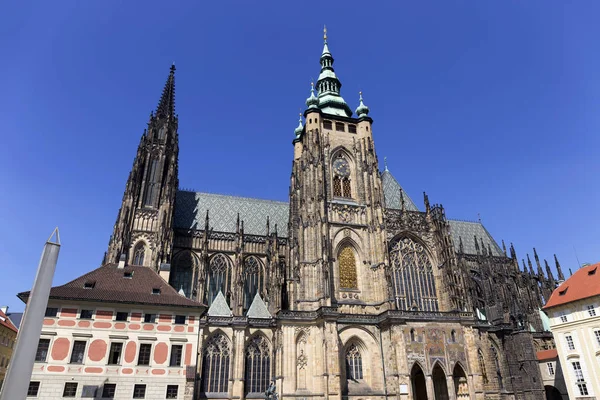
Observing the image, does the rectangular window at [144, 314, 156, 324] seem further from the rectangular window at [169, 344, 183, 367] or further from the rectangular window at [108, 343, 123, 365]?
the rectangular window at [169, 344, 183, 367]

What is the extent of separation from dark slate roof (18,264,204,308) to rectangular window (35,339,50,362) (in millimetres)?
2702

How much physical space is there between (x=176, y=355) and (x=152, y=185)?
2254 cm

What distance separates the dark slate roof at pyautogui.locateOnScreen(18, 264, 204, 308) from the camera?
2708 cm

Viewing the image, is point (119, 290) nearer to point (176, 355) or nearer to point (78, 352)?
point (78, 352)

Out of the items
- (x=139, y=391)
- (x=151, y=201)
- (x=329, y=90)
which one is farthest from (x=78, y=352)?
(x=329, y=90)

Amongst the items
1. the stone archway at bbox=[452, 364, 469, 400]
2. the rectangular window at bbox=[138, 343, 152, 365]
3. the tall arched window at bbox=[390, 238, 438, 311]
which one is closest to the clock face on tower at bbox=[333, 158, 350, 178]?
the tall arched window at bbox=[390, 238, 438, 311]

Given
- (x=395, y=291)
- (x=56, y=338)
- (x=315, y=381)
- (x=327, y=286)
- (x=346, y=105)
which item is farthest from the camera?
(x=346, y=105)

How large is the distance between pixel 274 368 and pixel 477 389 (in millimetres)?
16748

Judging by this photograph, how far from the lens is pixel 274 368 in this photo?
1375 inches

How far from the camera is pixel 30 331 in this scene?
43.5 ft

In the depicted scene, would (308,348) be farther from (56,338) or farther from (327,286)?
(56,338)

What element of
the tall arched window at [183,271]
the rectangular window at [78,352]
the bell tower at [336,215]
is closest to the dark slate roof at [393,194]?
the bell tower at [336,215]

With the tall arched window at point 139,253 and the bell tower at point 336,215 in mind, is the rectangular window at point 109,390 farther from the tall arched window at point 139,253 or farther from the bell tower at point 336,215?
the tall arched window at point 139,253

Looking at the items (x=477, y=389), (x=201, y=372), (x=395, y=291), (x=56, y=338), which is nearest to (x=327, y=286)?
(x=395, y=291)
